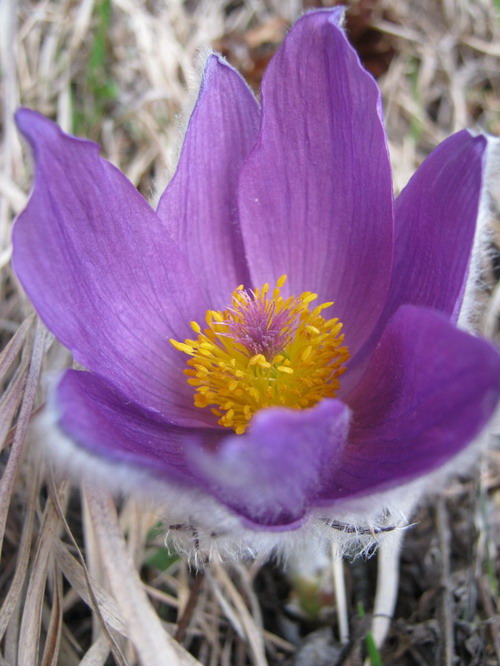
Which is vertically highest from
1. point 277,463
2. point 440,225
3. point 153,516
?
point 440,225

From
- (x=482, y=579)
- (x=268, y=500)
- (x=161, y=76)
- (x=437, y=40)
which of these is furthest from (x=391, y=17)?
(x=268, y=500)

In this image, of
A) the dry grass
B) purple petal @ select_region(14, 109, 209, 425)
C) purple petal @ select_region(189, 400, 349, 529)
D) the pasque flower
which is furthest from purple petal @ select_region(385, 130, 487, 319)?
purple petal @ select_region(14, 109, 209, 425)

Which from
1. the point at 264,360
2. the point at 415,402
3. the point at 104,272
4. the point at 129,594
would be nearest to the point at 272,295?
the point at 264,360

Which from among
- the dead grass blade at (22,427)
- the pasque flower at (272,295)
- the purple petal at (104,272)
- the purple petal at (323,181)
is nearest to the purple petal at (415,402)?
the pasque flower at (272,295)

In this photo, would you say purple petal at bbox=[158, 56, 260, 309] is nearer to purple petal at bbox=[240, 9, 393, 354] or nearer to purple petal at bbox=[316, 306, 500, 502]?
purple petal at bbox=[240, 9, 393, 354]

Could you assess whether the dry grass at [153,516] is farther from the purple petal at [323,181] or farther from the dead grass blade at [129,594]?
the purple petal at [323,181]

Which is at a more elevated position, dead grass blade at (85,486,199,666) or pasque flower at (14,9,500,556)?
pasque flower at (14,9,500,556)

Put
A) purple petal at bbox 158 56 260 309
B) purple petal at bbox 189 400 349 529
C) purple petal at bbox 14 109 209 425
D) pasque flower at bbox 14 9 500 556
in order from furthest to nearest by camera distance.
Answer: purple petal at bbox 158 56 260 309 < purple petal at bbox 14 109 209 425 < pasque flower at bbox 14 9 500 556 < purple petal at bbox 189 400 349 529

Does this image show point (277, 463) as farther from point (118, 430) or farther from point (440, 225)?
point (440, 225)
